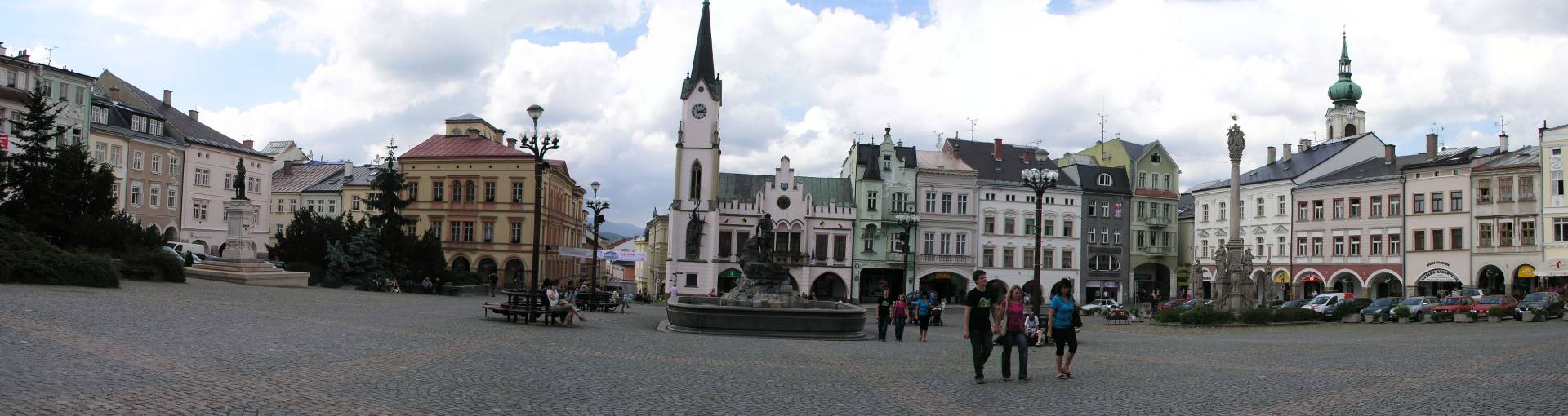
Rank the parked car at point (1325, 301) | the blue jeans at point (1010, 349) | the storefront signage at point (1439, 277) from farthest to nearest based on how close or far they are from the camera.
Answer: the storefront signage at point (1439, 277) < the parked car at point (1325, 301) < the blue jeans at point (1010, 349)

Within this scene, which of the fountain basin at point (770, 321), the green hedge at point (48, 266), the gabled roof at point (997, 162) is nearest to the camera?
the fountain basin at point (770, 321)

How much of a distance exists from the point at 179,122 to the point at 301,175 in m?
20.0

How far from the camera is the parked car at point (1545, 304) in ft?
116

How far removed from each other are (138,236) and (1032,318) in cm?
3087

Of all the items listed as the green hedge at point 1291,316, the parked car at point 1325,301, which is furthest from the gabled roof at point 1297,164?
the green hedge at point 1291,316

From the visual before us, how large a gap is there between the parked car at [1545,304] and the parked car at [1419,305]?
250 cm

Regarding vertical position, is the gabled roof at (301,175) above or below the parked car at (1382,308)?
above

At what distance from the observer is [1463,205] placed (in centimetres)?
5566

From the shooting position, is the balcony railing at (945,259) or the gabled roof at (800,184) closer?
the balcony railing at (945,259)

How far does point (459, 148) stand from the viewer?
65625 millimetres

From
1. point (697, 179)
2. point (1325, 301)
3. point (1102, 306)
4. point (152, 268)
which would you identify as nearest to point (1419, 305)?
point (1325, 301)

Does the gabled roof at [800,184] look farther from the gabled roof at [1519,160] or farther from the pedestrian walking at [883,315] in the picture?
the pedestrian walking at [883,315]

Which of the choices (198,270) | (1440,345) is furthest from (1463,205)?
(198,270)

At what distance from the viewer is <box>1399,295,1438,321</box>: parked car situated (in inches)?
1443
